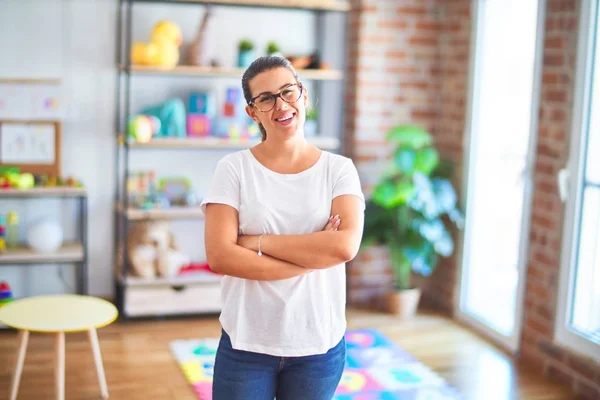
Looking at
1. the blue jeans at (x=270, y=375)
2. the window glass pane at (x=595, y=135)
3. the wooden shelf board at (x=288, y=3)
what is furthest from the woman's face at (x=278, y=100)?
the wooden shelf board at (x=288, y=3)

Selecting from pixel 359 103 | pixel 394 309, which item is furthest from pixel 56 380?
pixel 359 103

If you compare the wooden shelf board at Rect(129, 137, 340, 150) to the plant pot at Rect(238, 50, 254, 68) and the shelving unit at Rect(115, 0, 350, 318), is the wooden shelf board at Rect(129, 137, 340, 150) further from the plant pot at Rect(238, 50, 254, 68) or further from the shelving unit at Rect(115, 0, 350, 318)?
the plant pot at Rect(238, 50, 254, 68)

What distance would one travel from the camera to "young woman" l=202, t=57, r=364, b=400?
67.4 inches

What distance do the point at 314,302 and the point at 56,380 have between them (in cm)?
169

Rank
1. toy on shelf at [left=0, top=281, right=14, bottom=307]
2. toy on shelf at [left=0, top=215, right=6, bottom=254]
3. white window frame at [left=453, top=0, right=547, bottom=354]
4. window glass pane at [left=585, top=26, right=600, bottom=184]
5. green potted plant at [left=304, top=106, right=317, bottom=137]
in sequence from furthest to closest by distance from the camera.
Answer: green potted plant at [left=304, top=106, right=317, bottom=137]
toy on shelf at [left=0, top=215, right=6, bottom=254]
toy on shelf at [left=0, top=281, right=14, bottom=307]
white window frame at [left=453, top=0, right=547, bottom=354]
window glass pane at [left=585, top=26, right=600, bottom=184]

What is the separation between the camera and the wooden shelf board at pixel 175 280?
4.35 meters

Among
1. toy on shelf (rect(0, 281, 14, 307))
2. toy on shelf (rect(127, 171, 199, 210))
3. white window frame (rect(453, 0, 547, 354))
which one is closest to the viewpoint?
white window frame (rect(453, 0, 547, 354))

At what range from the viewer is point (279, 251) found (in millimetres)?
1729

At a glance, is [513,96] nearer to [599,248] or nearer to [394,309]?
[599,248]

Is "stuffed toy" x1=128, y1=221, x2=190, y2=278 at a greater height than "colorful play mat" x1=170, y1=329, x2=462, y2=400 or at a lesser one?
greater

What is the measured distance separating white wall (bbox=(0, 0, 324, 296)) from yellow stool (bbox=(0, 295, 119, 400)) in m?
1.35

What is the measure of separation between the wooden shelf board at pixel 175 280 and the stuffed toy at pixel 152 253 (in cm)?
4

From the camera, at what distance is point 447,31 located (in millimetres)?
4777

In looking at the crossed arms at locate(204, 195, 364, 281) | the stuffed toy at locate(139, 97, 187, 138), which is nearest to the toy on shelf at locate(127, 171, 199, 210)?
the stuffed toy at locate(139, 97, 187, 138)
